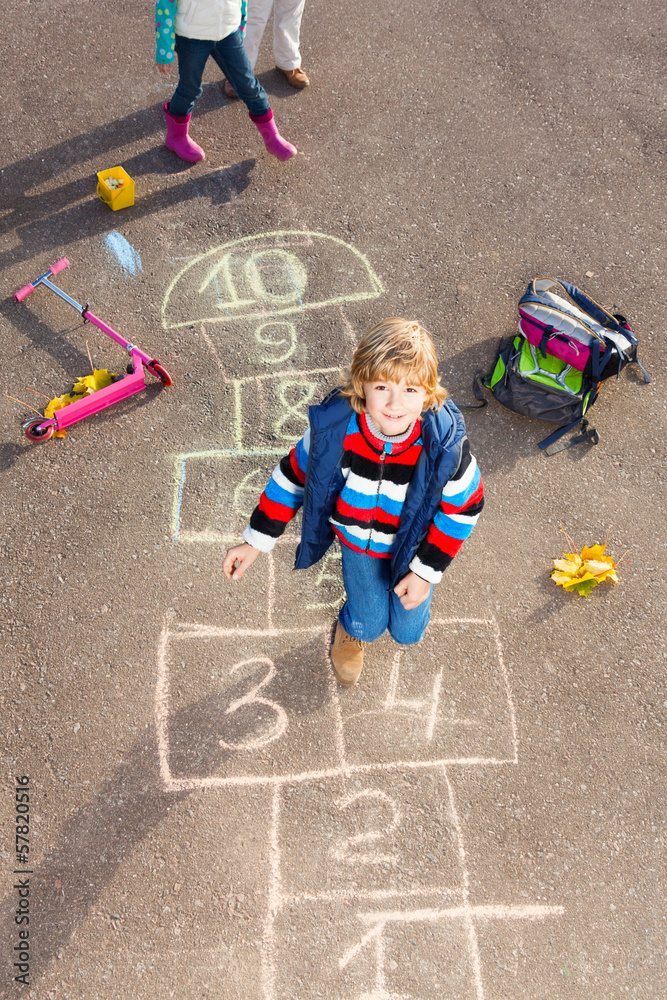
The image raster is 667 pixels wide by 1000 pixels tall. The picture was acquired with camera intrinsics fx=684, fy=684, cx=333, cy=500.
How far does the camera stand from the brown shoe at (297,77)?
5.00 m

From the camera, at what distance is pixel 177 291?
416cm

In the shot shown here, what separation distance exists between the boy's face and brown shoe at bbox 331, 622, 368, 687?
125 centimetres

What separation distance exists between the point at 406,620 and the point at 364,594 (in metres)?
0.24

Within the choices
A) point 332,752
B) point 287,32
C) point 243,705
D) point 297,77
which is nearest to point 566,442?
point 332,752

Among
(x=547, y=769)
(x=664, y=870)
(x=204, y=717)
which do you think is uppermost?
(x=204, y=717)

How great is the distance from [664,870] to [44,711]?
9.36 ft

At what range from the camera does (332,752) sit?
3100mm

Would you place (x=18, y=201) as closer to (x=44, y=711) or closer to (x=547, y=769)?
(x=44, y=711)

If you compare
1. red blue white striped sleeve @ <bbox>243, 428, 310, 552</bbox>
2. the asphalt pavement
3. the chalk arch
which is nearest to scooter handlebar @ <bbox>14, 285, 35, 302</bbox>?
the asphalt pavement

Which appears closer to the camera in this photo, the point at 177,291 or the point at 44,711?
the point at 44,711

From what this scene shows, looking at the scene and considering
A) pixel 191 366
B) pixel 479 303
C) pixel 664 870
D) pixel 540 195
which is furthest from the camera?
pixel 540 195

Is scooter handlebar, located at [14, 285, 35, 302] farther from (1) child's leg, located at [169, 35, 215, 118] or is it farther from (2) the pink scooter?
(1) child's leg, located at [169, 35, 215, 118]

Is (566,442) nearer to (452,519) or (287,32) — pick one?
(452,519)

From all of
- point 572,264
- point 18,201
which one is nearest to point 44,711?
point 18,201
